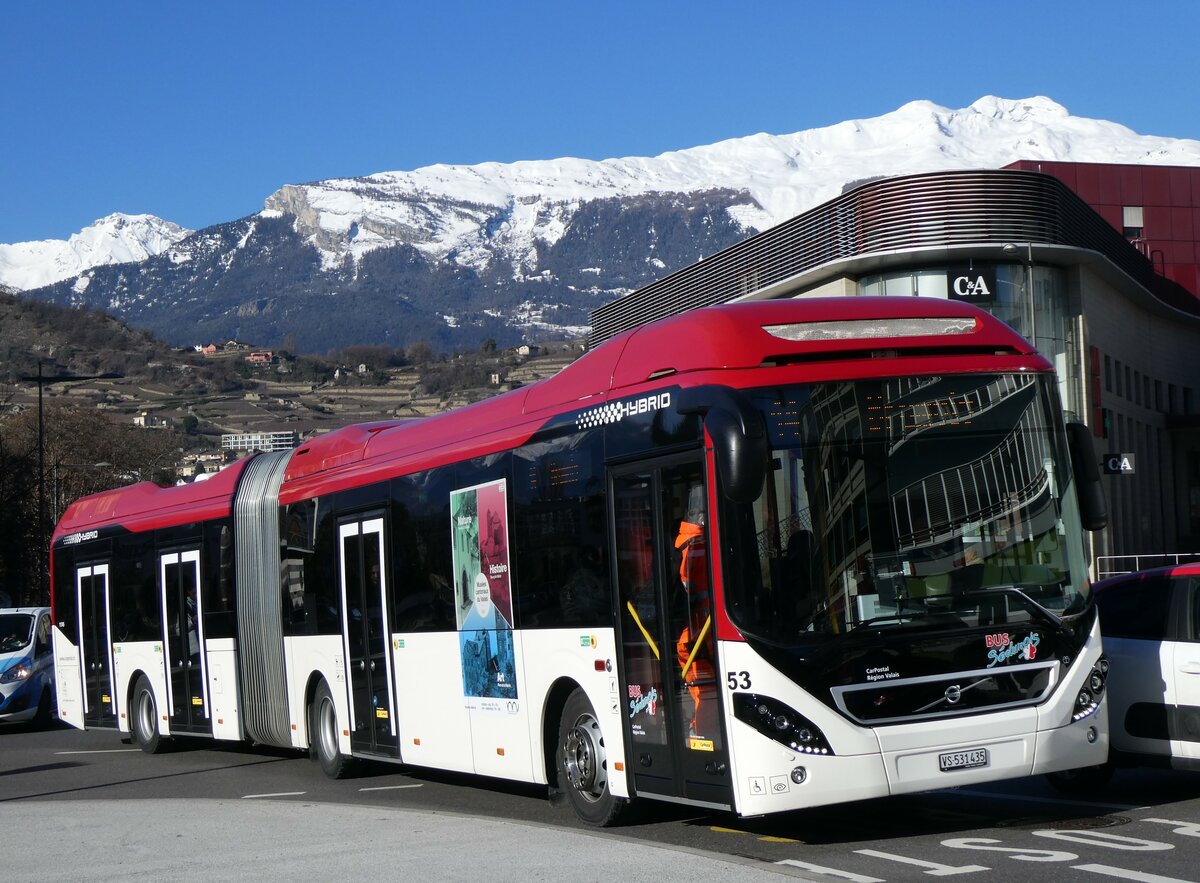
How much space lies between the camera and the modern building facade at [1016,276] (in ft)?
144

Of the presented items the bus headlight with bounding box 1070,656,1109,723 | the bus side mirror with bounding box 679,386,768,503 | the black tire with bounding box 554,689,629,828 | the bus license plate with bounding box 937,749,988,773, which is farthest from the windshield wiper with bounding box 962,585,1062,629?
the black tire with bounding box 554,689,629,828

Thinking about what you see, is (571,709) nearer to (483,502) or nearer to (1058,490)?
(483,502)

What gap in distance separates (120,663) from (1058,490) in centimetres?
1398

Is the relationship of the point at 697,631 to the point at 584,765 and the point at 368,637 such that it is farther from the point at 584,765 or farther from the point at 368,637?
the point at 368,637

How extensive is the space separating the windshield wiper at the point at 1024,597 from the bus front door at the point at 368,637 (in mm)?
6196

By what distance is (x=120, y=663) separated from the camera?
2025 cm

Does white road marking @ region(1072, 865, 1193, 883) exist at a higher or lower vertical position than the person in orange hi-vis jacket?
lower

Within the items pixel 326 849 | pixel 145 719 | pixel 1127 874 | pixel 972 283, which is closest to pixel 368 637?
pixel 326 849

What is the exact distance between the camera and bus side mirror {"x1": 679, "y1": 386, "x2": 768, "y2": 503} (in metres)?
8.50

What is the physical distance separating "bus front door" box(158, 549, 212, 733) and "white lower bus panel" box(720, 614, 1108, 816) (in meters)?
10.7

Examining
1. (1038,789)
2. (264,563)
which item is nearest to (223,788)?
(264,563)

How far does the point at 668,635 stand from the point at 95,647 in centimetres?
1342

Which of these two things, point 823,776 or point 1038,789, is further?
point 1038,789

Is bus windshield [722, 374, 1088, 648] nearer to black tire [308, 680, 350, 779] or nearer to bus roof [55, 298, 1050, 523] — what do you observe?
bus roof [55, 298, 1050, 523]
